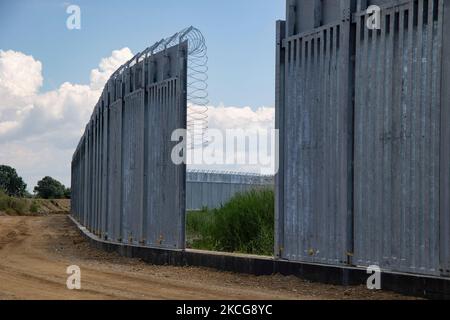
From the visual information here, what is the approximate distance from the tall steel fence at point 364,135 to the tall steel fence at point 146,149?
8.80ft

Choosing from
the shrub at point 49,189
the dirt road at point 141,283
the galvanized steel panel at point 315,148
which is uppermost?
the galvanized steel panel at point 315,148

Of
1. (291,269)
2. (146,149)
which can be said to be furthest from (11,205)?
(291,269)

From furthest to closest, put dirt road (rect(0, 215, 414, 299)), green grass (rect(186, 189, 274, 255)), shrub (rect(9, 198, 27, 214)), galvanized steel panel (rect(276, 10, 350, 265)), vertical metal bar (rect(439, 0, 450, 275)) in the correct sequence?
shrub (rect(9, 198, 27, 214)) → green grass (rect(186, 189, 274, 255)) → galvanized steel panel (rect(276, 10, 350, 265)) → dirt road (rect(0, 215, 414, 299)) → vertical metal bar (rect(439, 0, 450, 275))

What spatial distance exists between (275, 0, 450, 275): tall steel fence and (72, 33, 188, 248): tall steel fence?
2682 millimetres

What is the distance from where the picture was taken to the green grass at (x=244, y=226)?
12703 mm

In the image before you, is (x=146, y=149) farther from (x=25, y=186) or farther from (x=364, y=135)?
(x=25, y=186)

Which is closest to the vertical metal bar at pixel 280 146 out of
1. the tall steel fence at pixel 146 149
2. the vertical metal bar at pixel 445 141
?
the tall steel fence at pixel 146 149

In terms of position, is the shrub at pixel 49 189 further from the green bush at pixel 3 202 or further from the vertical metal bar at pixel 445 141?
the vertical metal bar at pixel 445 141

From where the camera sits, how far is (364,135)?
8.24 m

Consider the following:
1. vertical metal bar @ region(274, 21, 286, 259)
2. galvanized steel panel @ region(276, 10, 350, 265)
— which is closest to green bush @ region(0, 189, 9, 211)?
vertical metal bar @ region(274, 21, 286, 259)

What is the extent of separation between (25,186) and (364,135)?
3108 inches

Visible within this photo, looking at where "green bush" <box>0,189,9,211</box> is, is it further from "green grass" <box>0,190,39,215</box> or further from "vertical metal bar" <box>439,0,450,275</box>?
"vertical metal bar" <box>439,0,450,275</box>

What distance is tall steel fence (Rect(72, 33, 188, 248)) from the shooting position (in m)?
12.0

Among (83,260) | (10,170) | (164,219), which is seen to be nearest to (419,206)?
(164,219)
